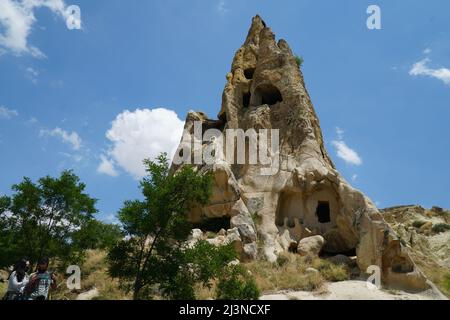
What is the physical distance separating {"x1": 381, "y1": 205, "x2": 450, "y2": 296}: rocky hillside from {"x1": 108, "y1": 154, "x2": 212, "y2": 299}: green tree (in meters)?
10.3

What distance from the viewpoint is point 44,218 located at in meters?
17.6

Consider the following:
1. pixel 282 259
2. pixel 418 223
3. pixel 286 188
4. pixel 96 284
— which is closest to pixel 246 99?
pixel 286 188

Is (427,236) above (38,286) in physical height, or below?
above

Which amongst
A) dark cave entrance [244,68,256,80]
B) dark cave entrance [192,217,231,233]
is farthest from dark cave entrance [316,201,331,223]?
dark cave entrance [244,68,256,80]

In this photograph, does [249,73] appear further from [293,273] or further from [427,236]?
[293,273]

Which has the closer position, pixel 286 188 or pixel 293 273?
pixel 293 273

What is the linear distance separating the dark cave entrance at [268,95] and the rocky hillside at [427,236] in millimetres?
10873

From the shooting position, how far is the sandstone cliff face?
17234 mm

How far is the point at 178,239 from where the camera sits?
13.3 metres

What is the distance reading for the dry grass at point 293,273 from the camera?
15.5 m

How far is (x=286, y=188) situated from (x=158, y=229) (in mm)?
9959

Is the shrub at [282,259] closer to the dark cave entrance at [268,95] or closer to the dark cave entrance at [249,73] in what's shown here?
the dark cave entrance at [268,95]

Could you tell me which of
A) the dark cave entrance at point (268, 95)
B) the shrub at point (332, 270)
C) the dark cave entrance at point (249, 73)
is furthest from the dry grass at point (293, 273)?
the dark cave entrance at point (249, 73)
